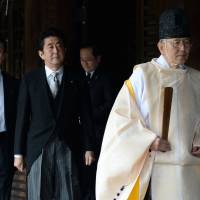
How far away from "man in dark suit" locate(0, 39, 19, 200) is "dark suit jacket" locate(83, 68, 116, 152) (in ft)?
2.88

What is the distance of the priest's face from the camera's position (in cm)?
479

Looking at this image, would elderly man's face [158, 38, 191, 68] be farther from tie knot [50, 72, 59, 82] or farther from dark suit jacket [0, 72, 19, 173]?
dark suit jacket [0, 72, 19, 173]

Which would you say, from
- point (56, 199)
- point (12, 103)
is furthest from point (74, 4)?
point (56, 199)

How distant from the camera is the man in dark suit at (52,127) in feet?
15.6

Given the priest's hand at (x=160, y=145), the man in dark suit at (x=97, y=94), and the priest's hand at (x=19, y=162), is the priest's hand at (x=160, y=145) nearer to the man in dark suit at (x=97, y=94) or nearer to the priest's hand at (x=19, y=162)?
the priest's hand at (x=19, y=162)

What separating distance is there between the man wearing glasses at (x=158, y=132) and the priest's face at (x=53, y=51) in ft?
3.20

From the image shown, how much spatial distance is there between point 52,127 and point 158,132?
1140 millimetres

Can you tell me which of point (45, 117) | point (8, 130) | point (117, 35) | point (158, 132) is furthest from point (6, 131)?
point (117, 35)

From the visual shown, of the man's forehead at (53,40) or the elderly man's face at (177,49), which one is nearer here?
the elderly man's face at (177,49)

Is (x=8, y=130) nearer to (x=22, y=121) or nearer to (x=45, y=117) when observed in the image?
(x=22, y=121)

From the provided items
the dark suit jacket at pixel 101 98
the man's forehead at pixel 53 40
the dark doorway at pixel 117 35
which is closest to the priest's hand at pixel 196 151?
the man's forehead at pixel 53 40

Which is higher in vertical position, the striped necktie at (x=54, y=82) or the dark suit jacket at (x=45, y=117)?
the striped necktie at (x=54, y=82)

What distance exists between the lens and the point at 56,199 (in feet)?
15.7

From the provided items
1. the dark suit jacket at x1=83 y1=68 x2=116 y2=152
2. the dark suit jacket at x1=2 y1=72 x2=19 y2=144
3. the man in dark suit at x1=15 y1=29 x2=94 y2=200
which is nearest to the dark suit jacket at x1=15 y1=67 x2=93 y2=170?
A: the man in dark suit at x1=15 y1=29 x2=94 y2=200
